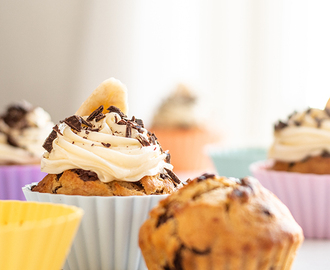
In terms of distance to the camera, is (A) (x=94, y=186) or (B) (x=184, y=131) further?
(B) (x=184, y=131)

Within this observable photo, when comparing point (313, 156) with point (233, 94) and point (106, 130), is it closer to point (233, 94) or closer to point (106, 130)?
point (106, 130)

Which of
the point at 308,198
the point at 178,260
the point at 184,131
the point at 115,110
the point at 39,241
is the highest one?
the point at 115,110

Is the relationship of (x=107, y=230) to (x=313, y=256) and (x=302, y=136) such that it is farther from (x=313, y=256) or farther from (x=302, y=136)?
(x=302, y=136)

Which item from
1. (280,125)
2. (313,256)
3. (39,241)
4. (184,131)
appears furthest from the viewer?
(184,131)

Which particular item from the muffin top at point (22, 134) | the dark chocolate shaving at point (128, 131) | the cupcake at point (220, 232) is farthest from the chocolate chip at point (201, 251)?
the muffin top at point (22, 134)

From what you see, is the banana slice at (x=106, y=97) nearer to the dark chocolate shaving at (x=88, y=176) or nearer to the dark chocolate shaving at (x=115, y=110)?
the dark chocolate shaving at (x=115, y=110)

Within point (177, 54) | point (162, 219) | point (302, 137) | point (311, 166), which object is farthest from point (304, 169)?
point (177, 54)

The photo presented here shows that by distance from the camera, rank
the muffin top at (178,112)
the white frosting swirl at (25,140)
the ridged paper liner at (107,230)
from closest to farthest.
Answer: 1. the ridged paper liner at (107,230)
2. the white frosting swirl at (25,140)
3. the muffin top at (178,112)
